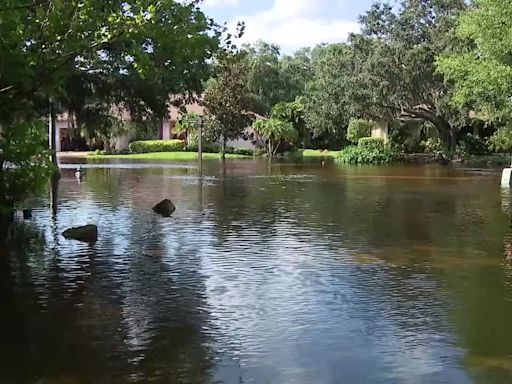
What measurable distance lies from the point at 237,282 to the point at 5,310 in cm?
288

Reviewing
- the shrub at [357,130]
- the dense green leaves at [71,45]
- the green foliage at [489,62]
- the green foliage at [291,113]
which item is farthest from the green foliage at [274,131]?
the dense green leaves at [71,45]

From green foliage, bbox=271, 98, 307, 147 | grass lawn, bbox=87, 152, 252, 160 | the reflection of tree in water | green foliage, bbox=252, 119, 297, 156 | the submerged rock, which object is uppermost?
green foliage, bbox=271, 98, 307, 147

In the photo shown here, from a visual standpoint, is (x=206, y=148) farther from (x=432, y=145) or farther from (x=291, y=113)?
(x=432, y=145)

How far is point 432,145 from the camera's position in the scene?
50.3m

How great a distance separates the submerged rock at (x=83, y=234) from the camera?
511 inches

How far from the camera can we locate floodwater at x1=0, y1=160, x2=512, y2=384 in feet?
20.9

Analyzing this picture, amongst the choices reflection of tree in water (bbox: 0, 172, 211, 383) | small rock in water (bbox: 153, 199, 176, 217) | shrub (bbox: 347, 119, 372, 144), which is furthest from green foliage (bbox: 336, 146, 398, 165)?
reflection of tree in water (bbox: 0, 172, 211, 383)

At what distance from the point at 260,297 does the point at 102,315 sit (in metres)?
1.88

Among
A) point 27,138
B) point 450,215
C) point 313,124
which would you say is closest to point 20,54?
point 27,138

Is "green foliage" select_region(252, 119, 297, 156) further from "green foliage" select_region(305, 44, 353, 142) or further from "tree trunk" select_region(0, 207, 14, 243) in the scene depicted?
"tree trunk" select_region(0, 207, 14, 243)

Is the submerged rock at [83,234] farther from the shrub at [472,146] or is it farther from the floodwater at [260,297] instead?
the shrub at [472,146]

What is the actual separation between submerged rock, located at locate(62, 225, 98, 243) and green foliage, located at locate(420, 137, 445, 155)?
37385 mm

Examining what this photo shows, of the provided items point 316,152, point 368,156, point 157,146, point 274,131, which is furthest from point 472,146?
point 157,146

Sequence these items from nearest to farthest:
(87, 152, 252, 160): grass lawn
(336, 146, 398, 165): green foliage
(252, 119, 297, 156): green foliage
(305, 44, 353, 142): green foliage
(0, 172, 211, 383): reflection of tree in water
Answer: (0, 172, 211, 383): reflection of tree in water < (305, 44, 353, 142): green foliage < (336, 146, 398, 165): green foliage < (87, 152, 252, 160): grass lawn < (252, 119, 297, 156): green foliage
